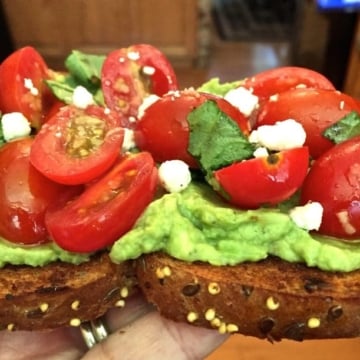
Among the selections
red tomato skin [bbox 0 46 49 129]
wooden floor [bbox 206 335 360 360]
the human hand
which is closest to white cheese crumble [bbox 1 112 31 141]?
red tomato skin [bbox 0 46 49 129]

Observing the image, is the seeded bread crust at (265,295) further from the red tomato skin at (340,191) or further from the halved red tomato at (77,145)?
the halved red tomato at (77,145)

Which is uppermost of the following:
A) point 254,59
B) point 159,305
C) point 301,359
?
point 159,305

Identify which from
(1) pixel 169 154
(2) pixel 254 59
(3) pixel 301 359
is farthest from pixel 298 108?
(2) pixel 254 59

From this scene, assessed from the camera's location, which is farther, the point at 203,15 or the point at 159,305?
the point at 203,15

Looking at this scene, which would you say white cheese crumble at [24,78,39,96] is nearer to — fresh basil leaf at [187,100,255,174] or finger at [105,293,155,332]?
fresh basil leaf at [187,100,255,174]

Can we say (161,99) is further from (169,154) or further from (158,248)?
(158,248)

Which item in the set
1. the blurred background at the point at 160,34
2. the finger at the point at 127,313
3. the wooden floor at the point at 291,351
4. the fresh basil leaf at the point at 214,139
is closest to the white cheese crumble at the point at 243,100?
the fresh basil leaf at the point at 214,139

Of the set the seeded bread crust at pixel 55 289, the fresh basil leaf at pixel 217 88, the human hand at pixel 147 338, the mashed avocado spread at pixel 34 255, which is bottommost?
the human hand at pixel 147 338
